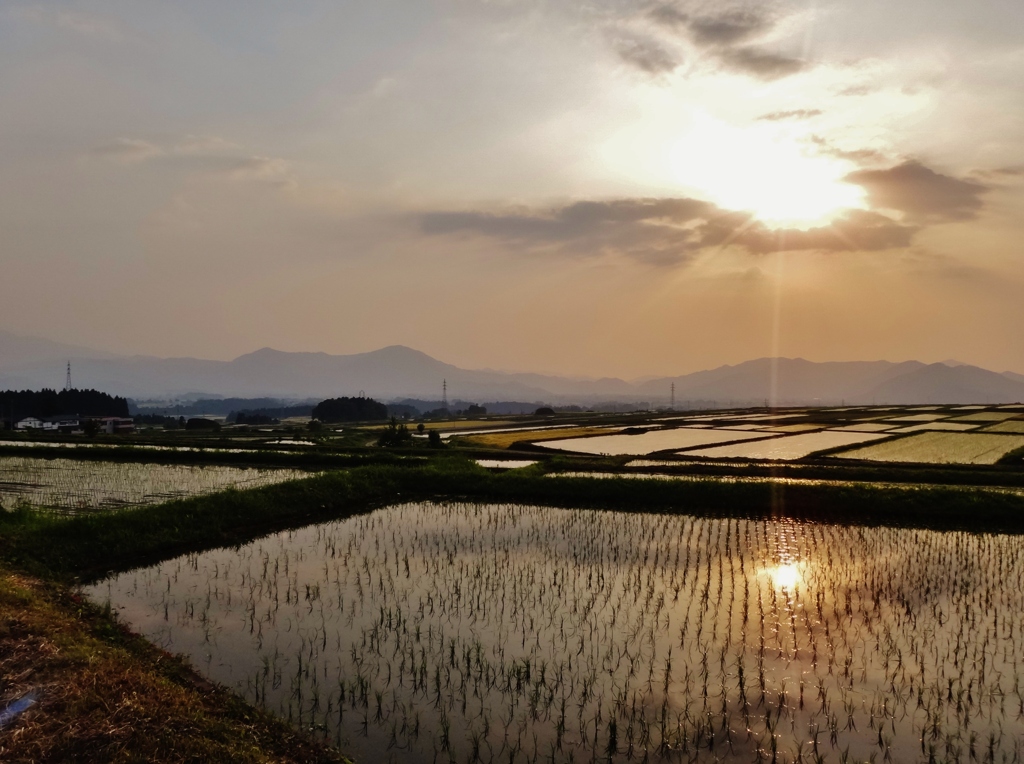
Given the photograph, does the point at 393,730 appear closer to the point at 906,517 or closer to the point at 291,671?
the point at 291,671

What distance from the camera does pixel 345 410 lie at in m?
91.8

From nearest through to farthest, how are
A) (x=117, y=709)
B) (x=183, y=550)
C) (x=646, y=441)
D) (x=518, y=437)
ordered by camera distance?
1. (x=117, y=709)
2. (x=183, y=550)
3. (x=646, y=441)
4. (x=518, y=437)

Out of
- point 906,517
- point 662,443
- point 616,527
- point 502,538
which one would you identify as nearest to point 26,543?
point 502,538

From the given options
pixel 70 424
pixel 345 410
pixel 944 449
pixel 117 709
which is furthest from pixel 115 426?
pixel 117 709

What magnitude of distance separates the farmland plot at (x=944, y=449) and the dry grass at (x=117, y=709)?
2498 centimetres

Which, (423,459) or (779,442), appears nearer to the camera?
(423,459)

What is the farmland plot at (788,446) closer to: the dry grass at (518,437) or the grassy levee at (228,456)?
the dry grass at (518,437)

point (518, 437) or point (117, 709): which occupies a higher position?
point (518, 437)

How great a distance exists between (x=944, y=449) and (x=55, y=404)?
87412 millimetres

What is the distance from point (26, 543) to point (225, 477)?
425 inches

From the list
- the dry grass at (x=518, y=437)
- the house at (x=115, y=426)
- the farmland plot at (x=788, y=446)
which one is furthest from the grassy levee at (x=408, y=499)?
the house at (x=115, y=426)

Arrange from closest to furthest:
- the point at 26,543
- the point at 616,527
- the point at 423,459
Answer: the point at 26,543 < the point at 616,527 < the point at 423,459

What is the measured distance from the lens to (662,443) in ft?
111

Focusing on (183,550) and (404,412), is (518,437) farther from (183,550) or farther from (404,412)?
(404,412)
